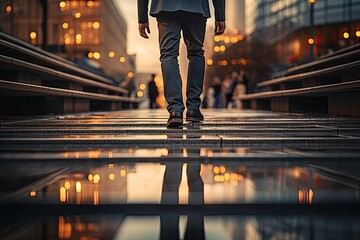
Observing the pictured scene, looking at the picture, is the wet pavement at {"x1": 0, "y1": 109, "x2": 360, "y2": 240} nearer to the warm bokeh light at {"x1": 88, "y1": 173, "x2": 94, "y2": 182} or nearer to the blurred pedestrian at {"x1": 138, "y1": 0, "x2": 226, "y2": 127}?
the warm bokeh light at {"x1": 88, "y1": 173, "x2": 94, "y2": 182}

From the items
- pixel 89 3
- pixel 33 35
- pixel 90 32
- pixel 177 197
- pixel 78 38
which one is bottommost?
pixel 177 197

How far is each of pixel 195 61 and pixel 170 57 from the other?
582mm

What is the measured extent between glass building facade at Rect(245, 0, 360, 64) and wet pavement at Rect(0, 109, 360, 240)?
3986cm

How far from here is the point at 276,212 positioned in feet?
5.71

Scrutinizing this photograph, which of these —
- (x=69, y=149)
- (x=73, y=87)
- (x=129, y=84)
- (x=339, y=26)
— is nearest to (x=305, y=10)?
(x=339, y=26)

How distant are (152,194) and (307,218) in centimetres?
70

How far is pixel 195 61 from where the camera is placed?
5.45m

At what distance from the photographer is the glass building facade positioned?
164 ft

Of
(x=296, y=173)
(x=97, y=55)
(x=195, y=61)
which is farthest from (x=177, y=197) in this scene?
(x=97, y=55)

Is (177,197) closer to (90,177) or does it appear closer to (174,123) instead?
(90,177)

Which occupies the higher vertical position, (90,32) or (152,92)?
(90,32)

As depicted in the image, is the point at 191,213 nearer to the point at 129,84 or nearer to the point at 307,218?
the point at 307,218

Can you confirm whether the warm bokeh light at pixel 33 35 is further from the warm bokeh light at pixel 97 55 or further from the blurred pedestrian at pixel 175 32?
the warm bokeh light at pixel 97 55

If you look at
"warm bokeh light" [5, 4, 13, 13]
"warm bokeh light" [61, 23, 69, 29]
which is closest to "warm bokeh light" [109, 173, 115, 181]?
"warm bokeh light" [5, 4, 13, 13]
